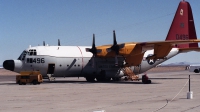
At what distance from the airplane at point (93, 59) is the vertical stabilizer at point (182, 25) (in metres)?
4.06

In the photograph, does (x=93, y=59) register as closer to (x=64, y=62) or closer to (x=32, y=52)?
(x=64, y=62)

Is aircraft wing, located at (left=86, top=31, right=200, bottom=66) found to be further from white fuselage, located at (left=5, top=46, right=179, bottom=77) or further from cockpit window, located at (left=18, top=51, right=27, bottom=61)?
cockpit window, located at (left=18, top=51, right=27, bottom=61)

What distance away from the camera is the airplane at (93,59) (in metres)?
34.9

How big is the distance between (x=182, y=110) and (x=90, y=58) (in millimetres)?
23992

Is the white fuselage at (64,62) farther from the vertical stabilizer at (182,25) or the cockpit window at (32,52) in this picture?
the vertical stabilizer at (182,25)

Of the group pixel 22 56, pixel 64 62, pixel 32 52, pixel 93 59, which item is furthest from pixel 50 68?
pixel 93 59

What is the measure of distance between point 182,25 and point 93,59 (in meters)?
14.4

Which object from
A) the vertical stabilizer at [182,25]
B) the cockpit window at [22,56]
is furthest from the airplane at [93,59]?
the vertical stabilizer at [182,25]

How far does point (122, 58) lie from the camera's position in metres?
38.1

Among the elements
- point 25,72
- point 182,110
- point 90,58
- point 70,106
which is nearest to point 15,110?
point 70,106

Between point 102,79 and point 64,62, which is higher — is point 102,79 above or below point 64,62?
below

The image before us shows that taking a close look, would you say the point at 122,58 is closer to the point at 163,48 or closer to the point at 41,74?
the point at 163,48

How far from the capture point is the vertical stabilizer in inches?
1752

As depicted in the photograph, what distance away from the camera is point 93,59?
37062 millimetres
